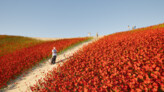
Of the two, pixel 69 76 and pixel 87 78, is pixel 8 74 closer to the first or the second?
pixel 69 76

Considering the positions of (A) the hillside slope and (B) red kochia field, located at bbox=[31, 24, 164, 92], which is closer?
(B) red kochia field, located at bbox=[31, 24, 164, 92]

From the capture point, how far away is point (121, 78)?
442cm

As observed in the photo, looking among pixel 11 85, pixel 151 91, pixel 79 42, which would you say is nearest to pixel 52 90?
pixel 151 91

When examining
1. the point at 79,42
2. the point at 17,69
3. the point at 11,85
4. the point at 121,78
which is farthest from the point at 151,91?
the point at 79,42

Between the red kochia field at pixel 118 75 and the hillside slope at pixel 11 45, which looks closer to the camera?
the red kochia field at pixel 118 75

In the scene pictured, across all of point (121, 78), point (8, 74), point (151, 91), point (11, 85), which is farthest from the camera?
point (8, 74)

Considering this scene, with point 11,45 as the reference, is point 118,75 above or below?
below

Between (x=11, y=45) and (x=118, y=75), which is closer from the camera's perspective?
(x=118, y=75)

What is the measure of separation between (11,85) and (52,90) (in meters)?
5.67

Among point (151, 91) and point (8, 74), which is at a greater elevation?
point (151, 91)

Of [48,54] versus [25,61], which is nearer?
[25,61]

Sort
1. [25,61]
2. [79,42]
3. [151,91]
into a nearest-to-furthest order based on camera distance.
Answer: [151,91], [25,61], [79,42]

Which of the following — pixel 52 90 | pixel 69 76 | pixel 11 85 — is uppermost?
pixel 69 76

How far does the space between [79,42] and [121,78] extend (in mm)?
16011
